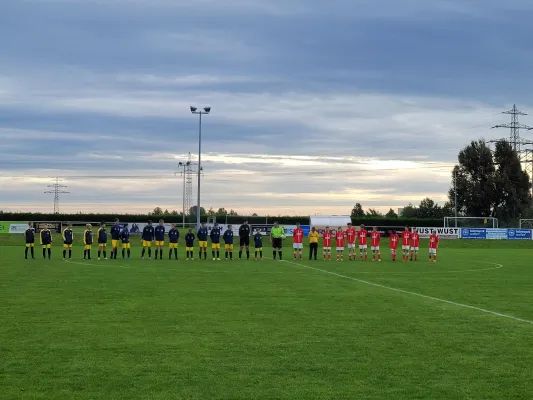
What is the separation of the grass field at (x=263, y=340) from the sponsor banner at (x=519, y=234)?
49428 mm

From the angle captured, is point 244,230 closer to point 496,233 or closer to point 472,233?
point 472,233

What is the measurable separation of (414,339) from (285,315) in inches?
140

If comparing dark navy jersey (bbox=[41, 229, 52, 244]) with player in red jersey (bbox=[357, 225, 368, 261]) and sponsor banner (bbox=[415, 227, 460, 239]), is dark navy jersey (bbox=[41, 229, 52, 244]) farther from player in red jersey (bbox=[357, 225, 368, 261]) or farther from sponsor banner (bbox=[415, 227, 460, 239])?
sponsor banner (bbox=[415, 227, 460, 239])

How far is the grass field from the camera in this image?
8.42 meters

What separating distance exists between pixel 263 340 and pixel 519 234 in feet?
208

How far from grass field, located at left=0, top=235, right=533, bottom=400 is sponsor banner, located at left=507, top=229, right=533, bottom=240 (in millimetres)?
49428

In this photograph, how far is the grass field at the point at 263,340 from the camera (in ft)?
27.6

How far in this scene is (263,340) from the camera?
1151 cm

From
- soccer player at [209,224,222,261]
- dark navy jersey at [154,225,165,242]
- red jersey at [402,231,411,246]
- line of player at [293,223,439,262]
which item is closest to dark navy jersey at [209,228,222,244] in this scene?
soccer player at [209,224,222,261]

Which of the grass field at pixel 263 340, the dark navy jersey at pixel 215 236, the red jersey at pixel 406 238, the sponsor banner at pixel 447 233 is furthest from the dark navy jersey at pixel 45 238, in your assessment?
the sponsor banner at pixel 447 233

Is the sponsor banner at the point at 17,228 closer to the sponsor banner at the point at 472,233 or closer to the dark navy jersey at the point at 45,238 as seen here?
the dark navy jersey at the point at 45,238

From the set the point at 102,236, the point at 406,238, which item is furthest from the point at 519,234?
the point at 102,236

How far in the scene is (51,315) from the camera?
14328mm

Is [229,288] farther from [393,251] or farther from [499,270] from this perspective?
[393,251]
